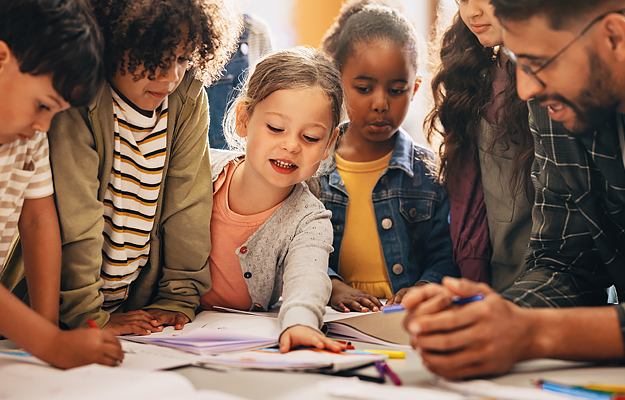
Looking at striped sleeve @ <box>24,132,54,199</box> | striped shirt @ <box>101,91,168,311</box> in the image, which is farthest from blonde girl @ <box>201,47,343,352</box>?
striped sleeve @ <box>24,132,54,199</box>

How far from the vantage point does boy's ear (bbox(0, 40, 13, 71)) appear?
2.68 ft

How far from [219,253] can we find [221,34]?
51 cm

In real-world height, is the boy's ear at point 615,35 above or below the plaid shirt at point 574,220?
above

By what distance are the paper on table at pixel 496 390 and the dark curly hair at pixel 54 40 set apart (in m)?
0.72

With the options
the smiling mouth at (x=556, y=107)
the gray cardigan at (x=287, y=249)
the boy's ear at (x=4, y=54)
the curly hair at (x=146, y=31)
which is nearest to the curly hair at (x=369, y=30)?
the gray cardigan at (x=287, y=249)

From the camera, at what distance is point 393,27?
64.3 inches

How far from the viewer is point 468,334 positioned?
68 centimetres

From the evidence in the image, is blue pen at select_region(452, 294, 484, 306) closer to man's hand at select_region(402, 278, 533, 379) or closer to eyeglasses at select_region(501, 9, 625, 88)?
man's hand at select_region(402, 278, 533, 379)

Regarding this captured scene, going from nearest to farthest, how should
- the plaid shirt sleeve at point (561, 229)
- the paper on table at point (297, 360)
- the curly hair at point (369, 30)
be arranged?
the paper on table at point (297, 360) → the plaid shirt sleeve at point (561, 229) → the curly hair at point (369, 30)

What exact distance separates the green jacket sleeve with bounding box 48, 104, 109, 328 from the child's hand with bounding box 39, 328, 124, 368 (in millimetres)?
254

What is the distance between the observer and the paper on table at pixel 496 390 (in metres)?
0.62

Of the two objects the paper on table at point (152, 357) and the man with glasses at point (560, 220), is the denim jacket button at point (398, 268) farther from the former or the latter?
the paper on table at point (152, 357)

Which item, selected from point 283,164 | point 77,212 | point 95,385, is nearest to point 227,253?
point 283,164

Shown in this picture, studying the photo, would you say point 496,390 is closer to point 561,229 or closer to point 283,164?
point 561,229
